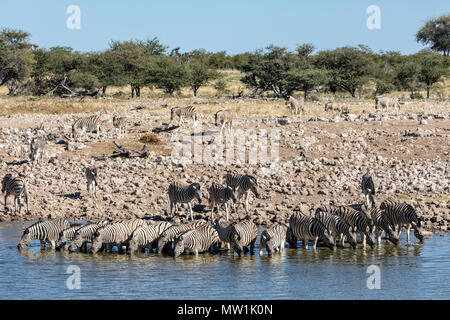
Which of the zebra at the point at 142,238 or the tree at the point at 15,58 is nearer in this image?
the zebra at the point at 142,238

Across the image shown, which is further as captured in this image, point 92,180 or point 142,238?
point 92,180

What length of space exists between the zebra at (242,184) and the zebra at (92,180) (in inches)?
148

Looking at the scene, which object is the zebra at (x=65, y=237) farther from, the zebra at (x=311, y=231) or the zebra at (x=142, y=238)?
the zebra at (x=311, y=231)

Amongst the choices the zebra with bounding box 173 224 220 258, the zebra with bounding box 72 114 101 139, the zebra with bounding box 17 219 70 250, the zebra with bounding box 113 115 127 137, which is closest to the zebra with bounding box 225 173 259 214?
→ the zebra with bounding box 173 224 220 258

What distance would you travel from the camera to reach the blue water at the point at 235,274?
11.8 m

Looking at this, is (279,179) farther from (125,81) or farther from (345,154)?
(125,81)

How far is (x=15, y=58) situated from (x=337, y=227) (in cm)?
3896

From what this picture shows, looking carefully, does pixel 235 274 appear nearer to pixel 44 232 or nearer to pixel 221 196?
pixel 221 196

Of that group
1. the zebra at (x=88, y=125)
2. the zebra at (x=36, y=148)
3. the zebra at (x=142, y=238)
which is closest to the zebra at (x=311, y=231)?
the zebra at (x=142, y=238)

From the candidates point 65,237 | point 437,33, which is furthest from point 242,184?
point 437,33

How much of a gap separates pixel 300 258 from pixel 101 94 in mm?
39232

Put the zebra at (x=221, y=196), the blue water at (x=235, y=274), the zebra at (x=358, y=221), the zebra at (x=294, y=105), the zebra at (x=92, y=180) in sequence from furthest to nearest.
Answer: the zebra at (x=294, y=105) → the zebra at (x=92, y=180) → the zebra at (x=221, y=196) → the zebra at (x=358, y=221) → the blue water at (x=235, y=274)

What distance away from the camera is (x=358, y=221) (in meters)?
15.3
